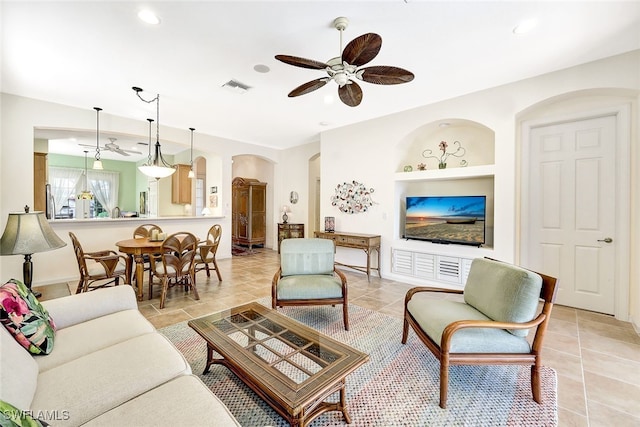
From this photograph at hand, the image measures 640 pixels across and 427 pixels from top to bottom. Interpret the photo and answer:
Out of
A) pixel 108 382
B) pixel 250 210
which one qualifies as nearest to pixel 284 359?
pixel 108 382

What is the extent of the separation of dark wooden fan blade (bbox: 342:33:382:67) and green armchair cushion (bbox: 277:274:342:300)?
6.95 ft

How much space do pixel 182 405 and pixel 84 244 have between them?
16.0 feet

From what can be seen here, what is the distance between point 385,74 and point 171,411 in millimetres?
2699

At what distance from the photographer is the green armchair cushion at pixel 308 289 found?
273cm

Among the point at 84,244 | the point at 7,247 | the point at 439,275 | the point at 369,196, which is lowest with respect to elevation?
the point at 439,275

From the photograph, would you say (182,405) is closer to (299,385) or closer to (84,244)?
(299,385)

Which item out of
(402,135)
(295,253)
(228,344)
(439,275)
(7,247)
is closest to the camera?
(228,344)

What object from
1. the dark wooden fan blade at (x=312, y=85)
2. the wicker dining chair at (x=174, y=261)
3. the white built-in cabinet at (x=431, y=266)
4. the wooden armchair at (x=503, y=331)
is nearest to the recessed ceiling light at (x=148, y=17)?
the dark wooden fan blade at (x=312, y=85)

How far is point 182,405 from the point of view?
112 centimetres

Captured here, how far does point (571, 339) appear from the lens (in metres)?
2.61

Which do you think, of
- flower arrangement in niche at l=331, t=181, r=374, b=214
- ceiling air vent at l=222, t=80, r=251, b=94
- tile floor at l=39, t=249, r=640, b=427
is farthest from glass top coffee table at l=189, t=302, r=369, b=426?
flower arrangement in niche at l=331, t=181, r=374, b=214

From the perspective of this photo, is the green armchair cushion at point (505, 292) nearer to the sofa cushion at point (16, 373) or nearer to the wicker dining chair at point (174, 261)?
the sofa cushion at point (16, 373)

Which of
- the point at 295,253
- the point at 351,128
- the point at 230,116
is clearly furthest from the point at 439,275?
the point at 230,116

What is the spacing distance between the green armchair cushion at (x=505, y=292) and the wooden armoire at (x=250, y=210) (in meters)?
6.35
